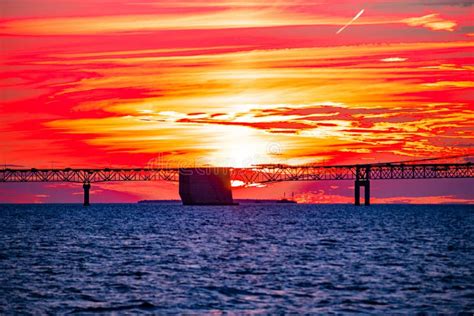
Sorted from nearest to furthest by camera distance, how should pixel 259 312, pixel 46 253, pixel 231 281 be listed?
pixel 259 312, pixel 231 281, pixel 46 253

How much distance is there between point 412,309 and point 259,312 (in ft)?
22.7

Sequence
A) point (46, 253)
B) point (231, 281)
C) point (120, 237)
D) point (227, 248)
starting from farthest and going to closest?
1. point (120, 237)
2. point (227, 248)
3. point (46, 253)
4. point (231, 281)

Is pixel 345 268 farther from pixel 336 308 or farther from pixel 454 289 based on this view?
pixel 336 308

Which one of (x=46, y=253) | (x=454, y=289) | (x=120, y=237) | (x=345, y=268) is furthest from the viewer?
(x=120, y=237)

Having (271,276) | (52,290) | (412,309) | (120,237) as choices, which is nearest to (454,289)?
(412,309)

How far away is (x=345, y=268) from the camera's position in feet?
203

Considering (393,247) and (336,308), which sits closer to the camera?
(336,308)

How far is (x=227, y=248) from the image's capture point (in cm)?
8306

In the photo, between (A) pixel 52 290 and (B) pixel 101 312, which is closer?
(B) pixel 101 312

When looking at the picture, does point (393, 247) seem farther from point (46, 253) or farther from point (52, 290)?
point (52, 290)

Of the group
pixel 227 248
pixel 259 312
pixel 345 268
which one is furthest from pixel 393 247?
pixel 259 312

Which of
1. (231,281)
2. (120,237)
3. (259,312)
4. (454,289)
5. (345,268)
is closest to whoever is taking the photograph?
(259,312)

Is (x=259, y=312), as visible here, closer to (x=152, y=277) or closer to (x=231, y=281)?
(x=231, y=281)

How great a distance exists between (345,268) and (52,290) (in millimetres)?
20396
